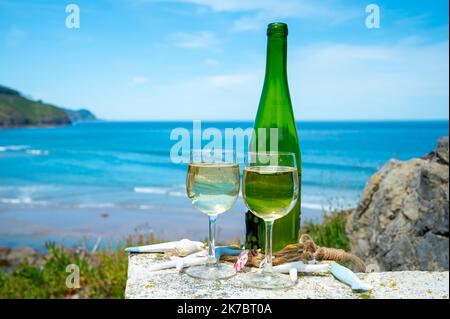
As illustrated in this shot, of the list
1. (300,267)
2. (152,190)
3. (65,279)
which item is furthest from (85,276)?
(152,190)

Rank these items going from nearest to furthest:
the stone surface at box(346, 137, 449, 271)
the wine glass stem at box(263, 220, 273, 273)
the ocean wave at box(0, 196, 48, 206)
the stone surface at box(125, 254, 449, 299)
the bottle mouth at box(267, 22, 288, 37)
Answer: the stone surface at box(125, 254, 449, 299)
the wine glass stem at box(263, 220, 273, 273)
the bottle mouth at box(267, 22, 288, 37)
the stone surface at box(346, 137, 449, 271)
the ocean wave at box(0, 196, 48, 206)

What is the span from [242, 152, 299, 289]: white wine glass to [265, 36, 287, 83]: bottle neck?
0.52 m

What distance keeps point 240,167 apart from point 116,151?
1911 inches

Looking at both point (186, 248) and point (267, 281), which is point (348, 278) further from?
point (186, 248)

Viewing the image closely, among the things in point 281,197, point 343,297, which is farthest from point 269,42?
point 343,297

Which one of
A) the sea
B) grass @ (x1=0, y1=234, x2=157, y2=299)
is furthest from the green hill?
grass @ (x1=0, y1=234, x2=157, y2=299)

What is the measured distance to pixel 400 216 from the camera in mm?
4797

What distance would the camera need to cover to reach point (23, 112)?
103750 millimetres

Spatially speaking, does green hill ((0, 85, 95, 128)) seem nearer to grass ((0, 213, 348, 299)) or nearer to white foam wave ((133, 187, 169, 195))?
→ white foam wave ((133, 187, 169, 195))

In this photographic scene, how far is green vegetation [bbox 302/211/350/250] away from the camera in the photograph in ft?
21.2

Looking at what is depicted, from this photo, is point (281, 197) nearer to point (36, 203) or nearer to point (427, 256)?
point (427, 256)

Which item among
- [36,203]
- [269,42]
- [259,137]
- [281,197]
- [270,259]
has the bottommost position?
[36,203]

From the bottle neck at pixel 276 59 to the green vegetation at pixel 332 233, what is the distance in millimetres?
4599
